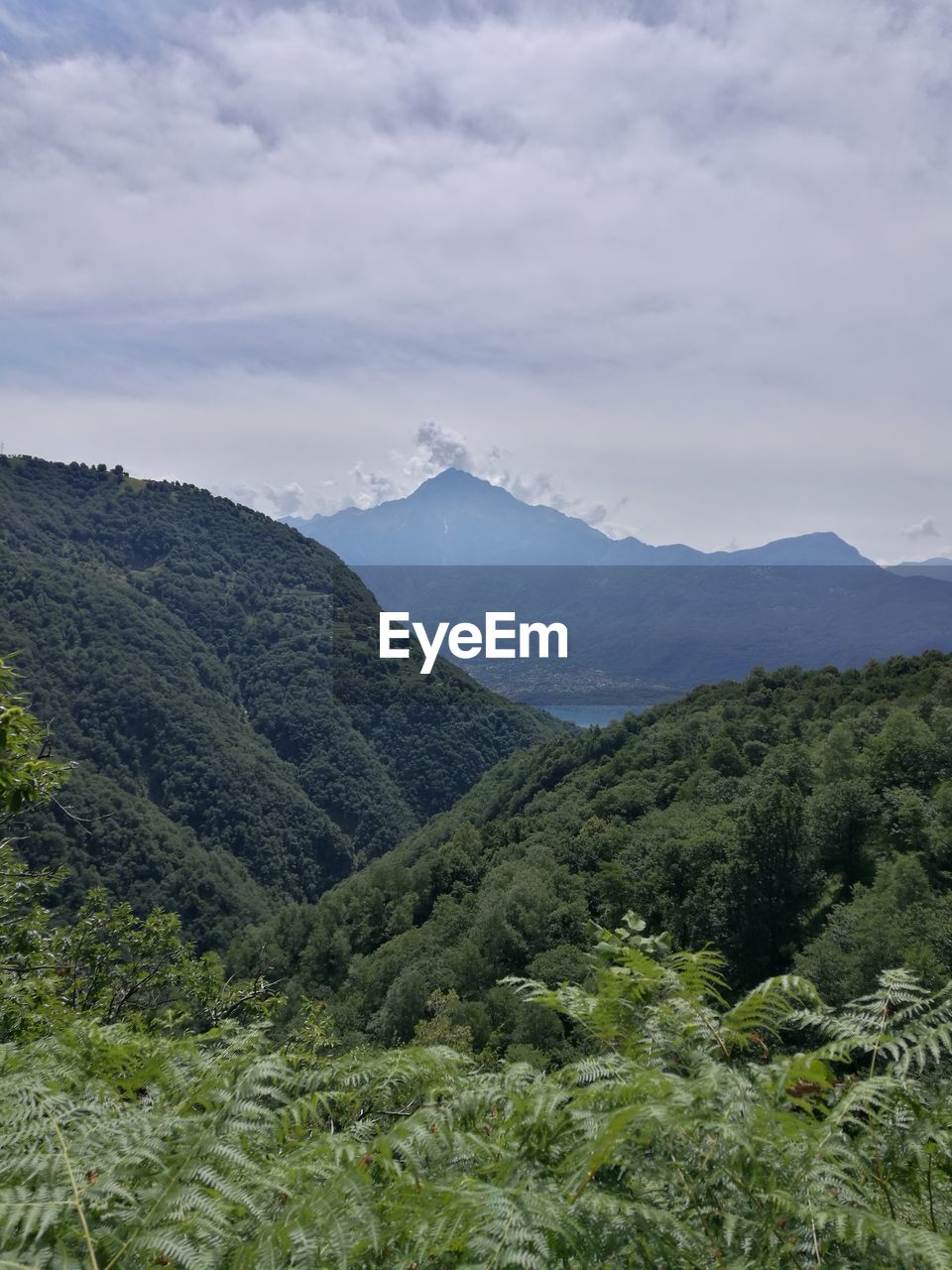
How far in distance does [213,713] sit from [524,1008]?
4374 inches

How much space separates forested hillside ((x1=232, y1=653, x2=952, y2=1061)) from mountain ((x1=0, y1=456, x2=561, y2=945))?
3598 centimetres

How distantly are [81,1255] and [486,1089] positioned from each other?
1369 mm

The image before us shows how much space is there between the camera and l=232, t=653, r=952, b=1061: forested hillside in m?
25.1

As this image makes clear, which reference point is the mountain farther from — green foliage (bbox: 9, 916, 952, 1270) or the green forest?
green foliage (bbox: 9, 916, 952, 1270)

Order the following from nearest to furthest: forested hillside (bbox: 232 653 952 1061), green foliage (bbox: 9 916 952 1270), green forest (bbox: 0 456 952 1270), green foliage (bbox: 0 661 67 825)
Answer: green foliage (bbox: 9 916 952 1270)
green forest (bbox: 0 456 952 1270)
green foliage (bbox: 0 661 67 825)
forested hillside (bbox: 232 653 952 1061)

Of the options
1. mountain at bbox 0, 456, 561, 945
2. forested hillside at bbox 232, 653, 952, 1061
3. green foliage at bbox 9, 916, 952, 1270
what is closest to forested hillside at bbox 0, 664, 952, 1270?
green foliage at bbox 9, 916, 952, 1270

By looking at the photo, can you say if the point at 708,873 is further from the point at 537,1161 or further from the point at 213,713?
the point at 213,713

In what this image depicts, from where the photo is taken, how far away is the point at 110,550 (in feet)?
587

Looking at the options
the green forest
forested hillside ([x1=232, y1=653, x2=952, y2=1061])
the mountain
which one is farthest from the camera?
the mountain

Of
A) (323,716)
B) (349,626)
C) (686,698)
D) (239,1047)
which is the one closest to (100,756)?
(323,716)

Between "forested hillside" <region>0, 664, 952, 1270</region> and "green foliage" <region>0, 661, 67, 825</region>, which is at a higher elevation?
"green foliage" <region>0, 661, 67, 825</region>

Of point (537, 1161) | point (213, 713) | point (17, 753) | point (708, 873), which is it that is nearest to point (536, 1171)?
point (537, 1161)

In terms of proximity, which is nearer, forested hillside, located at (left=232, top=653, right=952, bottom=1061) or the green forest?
the green forest

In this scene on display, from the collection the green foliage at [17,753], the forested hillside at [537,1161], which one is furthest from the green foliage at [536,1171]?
the green foliage at [17,753]
